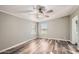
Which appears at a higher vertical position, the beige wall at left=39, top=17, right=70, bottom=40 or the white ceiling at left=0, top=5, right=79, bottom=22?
the white ceiling at left=0, top=5, right=79, bottom=22

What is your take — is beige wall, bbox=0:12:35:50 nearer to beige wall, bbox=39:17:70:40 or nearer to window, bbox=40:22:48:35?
window, bbox=40:22:48:35

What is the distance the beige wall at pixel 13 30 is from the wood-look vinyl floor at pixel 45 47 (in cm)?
33

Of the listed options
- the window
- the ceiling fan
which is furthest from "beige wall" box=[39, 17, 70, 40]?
the ceiling fan

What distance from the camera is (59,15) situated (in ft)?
10.9

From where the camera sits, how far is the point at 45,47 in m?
3.20

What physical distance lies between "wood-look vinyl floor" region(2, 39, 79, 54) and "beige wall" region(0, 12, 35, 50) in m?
0.33

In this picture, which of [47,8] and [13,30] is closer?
[47,8]

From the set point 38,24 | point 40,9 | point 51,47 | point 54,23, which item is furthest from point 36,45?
point 40,9

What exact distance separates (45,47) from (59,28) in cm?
85

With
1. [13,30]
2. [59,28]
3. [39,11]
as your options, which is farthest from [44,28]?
[13,30]

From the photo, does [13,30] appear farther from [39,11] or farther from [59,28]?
[59,28]

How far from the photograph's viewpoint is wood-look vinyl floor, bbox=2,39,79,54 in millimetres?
3059

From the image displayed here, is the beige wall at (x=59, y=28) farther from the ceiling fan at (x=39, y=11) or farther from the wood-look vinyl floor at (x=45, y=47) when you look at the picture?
the ceiling fan at (x=39, y=11)
